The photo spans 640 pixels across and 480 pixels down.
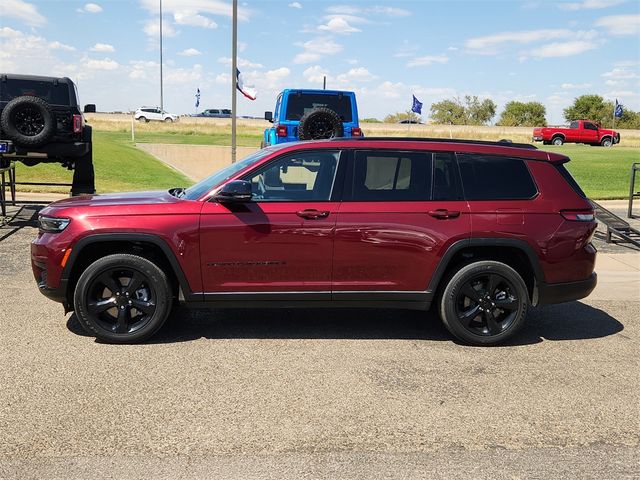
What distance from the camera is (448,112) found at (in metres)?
88.1

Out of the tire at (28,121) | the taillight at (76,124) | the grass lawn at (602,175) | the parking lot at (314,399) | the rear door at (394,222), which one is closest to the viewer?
the parking lot at (314,399)

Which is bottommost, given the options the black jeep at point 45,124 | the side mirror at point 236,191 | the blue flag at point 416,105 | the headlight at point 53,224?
the headlight at point 53,224

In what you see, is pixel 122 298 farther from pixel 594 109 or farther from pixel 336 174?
pixel 594 109

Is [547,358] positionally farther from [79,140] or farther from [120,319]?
[79,140]

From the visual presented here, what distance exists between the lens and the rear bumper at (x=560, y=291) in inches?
210

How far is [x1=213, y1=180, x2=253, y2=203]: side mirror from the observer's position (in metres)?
4.86

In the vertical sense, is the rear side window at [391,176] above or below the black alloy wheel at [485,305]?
above

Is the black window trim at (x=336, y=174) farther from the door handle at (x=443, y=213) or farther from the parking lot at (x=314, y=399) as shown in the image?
the parking lot at (x=314, y=399)

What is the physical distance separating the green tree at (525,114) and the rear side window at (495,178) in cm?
8552

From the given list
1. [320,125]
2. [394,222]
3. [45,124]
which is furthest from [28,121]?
[394,222]

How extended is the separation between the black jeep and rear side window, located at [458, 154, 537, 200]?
7.76 metres

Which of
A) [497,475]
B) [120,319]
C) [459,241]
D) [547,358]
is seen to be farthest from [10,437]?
[547,358]

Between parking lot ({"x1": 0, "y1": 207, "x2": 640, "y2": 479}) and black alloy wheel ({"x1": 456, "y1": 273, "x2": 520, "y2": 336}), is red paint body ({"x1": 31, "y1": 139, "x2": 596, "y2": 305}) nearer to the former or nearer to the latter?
black alloy wheel ({"x1": 456, "y1": 273, "x2": 520, "y2": 336})

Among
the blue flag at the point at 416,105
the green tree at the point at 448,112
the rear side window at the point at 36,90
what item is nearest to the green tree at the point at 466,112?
the green tree at the point at 448,112
